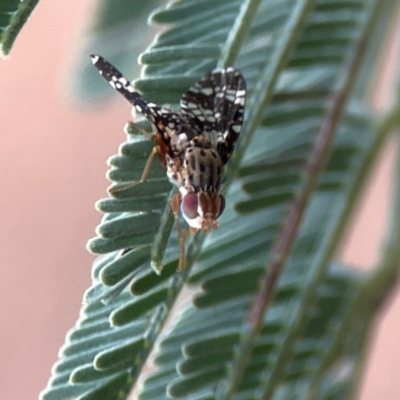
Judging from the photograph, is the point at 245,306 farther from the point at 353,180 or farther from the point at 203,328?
the point at 353,180

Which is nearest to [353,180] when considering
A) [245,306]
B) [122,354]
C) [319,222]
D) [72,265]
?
[319,222]

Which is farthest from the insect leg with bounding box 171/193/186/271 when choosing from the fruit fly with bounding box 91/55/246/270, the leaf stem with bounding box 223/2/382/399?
the leaf stem with bounding box 223/2/382/399

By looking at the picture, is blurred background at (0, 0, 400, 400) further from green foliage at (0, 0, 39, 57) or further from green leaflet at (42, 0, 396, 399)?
green foliage at (0, 0, 39, 57)

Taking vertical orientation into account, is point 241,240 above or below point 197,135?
below

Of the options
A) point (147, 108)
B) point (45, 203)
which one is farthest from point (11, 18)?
point (45, 203)

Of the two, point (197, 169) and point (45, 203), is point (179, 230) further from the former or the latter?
point (45, 203)

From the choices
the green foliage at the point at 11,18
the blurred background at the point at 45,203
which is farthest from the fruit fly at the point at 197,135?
the blurred background at the point at 45,203
